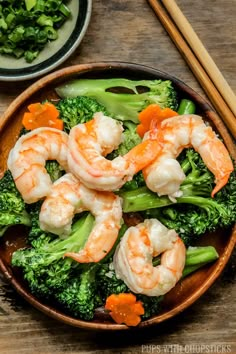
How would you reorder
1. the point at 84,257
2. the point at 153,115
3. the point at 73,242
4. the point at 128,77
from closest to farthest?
the point at 84,257 < the point at 73,242 < the point at 153,115 < the point at 128,77

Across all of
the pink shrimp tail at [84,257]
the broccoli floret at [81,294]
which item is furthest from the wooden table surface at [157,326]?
the pink shrimp tail at [84,257]

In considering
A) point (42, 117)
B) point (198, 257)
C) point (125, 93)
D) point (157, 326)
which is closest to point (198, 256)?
point (198, 257)

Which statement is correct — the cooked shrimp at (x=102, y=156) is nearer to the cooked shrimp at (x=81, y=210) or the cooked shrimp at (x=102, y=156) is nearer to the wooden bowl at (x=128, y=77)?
the cooked shrimp at (x=81, y=210)

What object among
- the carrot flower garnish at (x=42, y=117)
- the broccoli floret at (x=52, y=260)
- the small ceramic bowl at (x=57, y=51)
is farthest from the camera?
the small ceramic bowl at (x=57, y=51)

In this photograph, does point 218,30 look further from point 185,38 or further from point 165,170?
point 165,170

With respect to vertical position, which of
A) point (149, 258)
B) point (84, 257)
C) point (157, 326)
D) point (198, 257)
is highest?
point (84, 257)

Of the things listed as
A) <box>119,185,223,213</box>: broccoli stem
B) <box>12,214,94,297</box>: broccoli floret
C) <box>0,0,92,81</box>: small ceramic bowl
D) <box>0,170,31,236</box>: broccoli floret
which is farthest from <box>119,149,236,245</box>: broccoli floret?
<box>0,0,92,81</box>: small ceramic bowl

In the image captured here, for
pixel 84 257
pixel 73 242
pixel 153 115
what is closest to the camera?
pixel 84 257

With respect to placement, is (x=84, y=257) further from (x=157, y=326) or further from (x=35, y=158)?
(x=157, y=326)
